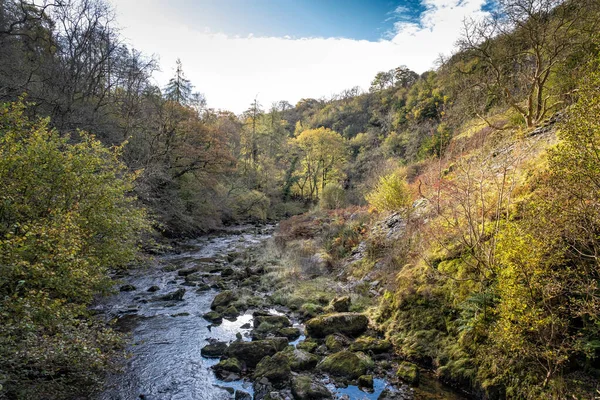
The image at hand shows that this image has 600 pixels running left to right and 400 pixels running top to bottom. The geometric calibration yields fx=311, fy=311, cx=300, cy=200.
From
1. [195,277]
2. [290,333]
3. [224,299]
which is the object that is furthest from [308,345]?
[195,277]

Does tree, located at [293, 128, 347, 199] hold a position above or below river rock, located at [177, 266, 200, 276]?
above

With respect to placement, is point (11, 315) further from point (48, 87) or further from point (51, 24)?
point (51, 24)

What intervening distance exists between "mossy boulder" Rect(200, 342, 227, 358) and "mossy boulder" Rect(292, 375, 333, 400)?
233 cm

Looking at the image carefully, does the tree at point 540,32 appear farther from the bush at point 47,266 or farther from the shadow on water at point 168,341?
the bush at point 47,266

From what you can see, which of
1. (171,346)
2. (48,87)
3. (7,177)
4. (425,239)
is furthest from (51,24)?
(425,239)

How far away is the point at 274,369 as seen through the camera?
6.86 m

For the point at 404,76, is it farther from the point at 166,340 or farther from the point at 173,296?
the point at 166,340

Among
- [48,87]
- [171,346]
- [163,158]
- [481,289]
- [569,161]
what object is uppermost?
[48,87]

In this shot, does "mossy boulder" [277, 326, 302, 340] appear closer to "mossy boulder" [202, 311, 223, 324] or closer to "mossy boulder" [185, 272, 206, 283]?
"mossy boulder" [202, 311, 223, 324]

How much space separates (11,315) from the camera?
4.54m

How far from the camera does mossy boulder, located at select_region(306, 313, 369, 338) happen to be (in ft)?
28.7

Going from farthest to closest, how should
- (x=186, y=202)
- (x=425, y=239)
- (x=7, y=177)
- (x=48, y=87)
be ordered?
(x=186, y=202) < (x=48, y=87) < (x=425, y=239) < (x=7, y=177)

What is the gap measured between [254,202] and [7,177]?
89.9 ft

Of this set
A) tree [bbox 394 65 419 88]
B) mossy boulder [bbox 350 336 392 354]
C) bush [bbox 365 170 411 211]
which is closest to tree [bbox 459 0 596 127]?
bush [bbox 365 170 411 211]
